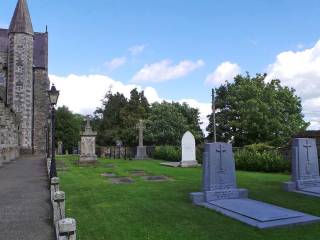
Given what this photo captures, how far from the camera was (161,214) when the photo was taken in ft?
30.8

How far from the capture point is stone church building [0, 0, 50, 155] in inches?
1858

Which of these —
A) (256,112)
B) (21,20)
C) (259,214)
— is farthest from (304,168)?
(21,20)

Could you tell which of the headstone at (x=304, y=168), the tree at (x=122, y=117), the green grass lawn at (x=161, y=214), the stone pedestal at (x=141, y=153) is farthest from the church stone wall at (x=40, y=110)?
the headstone at (x=304, y=168)

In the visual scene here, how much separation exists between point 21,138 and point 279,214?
4311 cm

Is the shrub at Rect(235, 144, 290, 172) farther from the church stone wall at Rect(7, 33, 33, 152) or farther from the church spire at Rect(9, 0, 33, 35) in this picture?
the church spire at Rect(9, 0, 33, 35)

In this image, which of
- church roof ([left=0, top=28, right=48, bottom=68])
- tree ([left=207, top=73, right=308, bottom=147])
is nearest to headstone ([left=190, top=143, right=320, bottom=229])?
tree ([left=207, top=73, right=308, bottom=147])

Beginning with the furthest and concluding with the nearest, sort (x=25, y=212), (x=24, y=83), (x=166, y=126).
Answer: (x=166, y=126) < (x=24, y=83) < (x=25, y=212)

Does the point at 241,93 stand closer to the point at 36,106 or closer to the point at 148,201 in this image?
the point at 36,106

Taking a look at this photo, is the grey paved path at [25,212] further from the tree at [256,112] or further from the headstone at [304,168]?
the tree at [256,112]

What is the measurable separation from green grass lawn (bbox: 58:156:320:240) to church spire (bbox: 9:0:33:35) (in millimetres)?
38205

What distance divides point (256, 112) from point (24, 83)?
28.0 meters

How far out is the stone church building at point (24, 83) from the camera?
4719 cm

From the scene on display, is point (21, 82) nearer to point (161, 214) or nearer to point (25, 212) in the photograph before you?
point (25, 212)

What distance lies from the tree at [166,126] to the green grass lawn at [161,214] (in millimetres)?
36438
